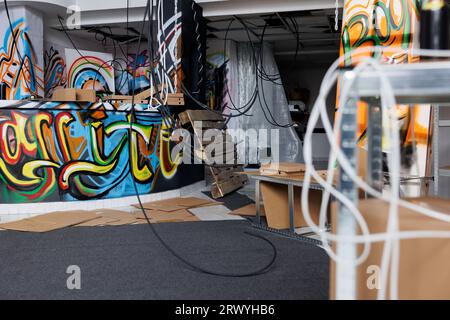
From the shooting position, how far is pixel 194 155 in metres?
4.53

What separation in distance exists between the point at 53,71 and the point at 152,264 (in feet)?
16.2

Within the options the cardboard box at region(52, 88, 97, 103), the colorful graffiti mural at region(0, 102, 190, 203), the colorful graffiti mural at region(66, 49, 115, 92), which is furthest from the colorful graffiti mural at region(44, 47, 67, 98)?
the colorful graffiti mural at region(0, 102, 190, 203)

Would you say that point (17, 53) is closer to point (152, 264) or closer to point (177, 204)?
point (177, 204)

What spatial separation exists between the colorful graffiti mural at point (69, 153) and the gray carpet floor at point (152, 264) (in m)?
0.80

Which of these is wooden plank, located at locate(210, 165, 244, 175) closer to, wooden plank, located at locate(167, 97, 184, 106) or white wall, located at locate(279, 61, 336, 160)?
wooden plank, located at locate(167, 97, 184, 106)

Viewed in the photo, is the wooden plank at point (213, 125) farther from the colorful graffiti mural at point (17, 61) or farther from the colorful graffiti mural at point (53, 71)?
the colorful graffiti mural at point (53, 71)

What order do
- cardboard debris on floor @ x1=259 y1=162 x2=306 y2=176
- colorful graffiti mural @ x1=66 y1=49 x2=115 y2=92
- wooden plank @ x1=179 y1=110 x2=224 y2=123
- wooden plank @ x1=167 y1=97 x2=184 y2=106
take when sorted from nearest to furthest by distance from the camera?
cardboard debris on floor @ x1=259 y1=162 x2=306 y2=176 < wooden plank @ x1=167 y1=97 x2=184 y2=106 < wooden plank @ x1=179 y1=110 x2=224 y2=123 < colorful graffiti mural @ x1=66 y1=49 x2=115 y2=92

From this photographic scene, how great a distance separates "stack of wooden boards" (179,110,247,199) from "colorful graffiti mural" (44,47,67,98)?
9.06 feet

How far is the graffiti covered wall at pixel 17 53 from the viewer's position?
5.05 metres

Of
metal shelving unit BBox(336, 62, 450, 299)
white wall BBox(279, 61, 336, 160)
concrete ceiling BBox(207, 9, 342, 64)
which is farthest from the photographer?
white wall BBox(279, 61, 336, 160)

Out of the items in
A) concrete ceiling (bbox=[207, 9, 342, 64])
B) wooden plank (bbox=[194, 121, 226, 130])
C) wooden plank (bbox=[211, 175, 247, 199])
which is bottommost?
wooden plank (bbox=[211, 175, 247, 199])

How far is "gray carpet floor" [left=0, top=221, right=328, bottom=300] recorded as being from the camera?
1628mm

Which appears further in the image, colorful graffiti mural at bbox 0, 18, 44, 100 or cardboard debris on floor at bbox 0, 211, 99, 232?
colorful graffiti mural at bbox 0, 18, 44, 100
